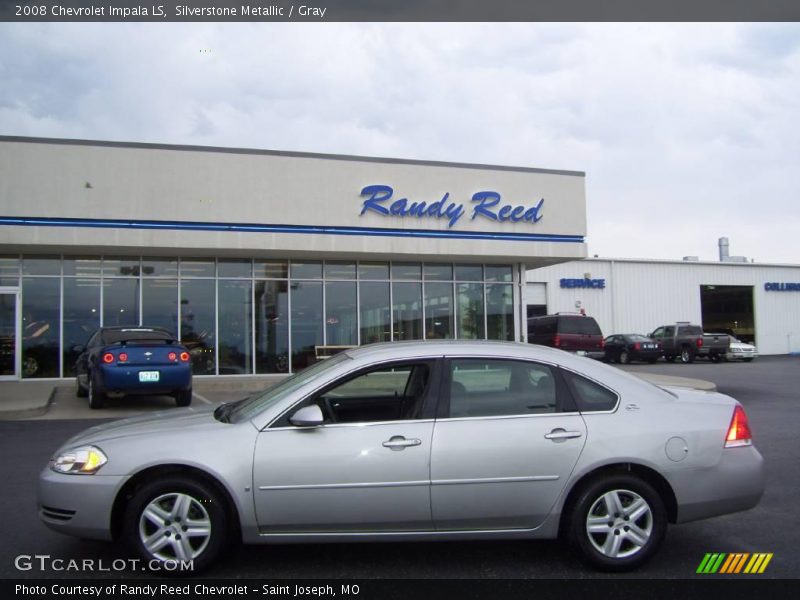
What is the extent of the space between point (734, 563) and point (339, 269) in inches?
625

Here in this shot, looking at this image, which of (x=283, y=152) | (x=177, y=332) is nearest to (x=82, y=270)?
(x=177, y=332)

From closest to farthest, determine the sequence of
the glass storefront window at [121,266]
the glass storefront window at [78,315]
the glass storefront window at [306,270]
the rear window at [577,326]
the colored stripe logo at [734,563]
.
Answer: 1. the colored stripe logo at [734,563]
2. the glass storefront window at [78,315]
3. the glass storefront window at [121,266]
4. the glass storefront window at [306,270]
5. the rear window at [577,326]

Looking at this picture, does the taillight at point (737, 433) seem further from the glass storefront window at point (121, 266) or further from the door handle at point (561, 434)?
the glass storefront window at point (121, 266)

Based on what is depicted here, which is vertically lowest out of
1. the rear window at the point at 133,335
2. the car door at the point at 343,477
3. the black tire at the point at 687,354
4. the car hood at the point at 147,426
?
the black tire at the point at 687,354

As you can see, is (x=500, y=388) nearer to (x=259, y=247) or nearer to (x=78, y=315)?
(x=259, y=247)

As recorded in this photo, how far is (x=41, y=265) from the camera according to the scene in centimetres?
1780

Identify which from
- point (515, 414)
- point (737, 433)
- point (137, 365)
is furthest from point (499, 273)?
point (515, 414)

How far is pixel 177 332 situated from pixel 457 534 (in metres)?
15.2

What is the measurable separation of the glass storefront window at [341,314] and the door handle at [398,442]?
49.8 feet

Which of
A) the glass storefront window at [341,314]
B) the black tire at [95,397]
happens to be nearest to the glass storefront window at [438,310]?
the glass storefront window at [341,314]

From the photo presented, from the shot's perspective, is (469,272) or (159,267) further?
(469,272)

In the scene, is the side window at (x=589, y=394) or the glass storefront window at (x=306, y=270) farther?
the glass storefront window at (x=306, y=270)

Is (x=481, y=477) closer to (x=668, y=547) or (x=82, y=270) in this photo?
(x=668, y=547)

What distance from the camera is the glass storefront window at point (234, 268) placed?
62.0 feet
